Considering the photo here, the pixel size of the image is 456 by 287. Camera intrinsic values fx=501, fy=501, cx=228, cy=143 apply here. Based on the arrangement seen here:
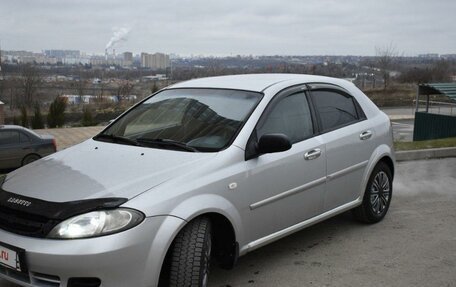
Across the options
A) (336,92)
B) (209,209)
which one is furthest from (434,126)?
(209,209)

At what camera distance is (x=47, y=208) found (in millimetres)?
2916

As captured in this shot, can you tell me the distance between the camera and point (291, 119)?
4207 millimetres

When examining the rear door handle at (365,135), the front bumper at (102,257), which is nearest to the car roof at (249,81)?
the rear door handle at (365,135)

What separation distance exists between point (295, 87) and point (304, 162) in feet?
2.33

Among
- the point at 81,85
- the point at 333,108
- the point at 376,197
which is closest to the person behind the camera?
the point at 333,108

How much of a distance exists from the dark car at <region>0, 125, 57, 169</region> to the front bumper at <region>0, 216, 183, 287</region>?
14740 mm

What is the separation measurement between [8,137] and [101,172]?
14867mm

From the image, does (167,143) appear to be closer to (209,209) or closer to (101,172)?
(101,172)

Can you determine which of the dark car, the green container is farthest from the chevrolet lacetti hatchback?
the green container

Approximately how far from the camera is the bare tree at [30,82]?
48756 millimetres

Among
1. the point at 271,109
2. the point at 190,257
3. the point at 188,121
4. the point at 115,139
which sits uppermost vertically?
the point at 271,109

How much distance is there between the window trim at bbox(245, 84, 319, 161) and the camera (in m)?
3.71

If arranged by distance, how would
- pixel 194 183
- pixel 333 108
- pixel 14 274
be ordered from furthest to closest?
pixel 333 108 < pixel 194 183 < pixel 14 274

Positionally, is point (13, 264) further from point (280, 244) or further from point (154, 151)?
point (280, 244)
